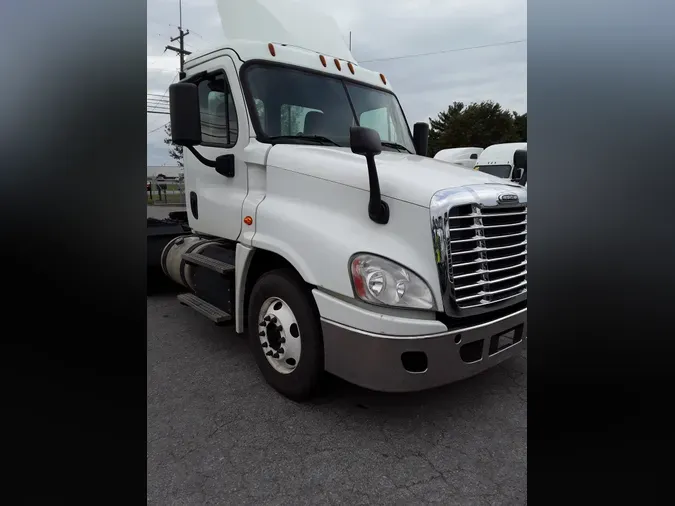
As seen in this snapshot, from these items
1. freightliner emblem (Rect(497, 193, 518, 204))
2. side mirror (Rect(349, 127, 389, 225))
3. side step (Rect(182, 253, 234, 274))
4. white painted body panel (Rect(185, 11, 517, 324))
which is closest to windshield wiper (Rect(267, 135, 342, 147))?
white painted body panel (Rect(185, 11, 517, 324))

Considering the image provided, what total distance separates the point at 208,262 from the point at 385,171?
2061mm

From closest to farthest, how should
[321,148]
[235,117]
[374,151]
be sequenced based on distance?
[374,151] → [321,148] → [235,117]

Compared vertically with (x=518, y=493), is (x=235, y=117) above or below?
above

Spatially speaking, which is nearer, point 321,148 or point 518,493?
point 518,493

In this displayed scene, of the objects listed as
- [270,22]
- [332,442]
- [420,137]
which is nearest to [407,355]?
[332,442]

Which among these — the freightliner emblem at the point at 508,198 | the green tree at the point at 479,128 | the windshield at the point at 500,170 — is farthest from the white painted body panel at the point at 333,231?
the green tree at the point at 479,128

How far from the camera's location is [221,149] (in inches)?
157

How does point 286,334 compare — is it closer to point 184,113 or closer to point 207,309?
point 207,309
